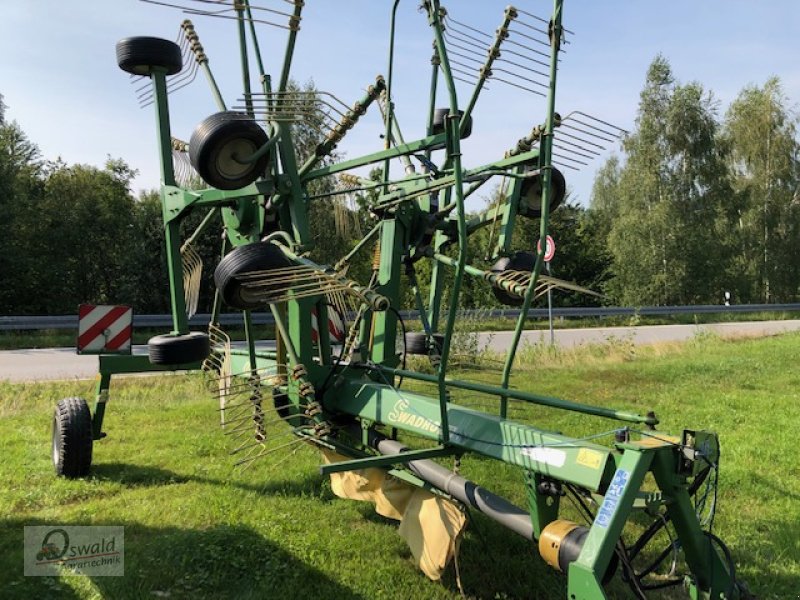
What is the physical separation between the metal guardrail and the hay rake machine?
15.1 ft

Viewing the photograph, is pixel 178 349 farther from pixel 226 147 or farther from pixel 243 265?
pixel 226 147

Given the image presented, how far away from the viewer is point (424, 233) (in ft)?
15.2

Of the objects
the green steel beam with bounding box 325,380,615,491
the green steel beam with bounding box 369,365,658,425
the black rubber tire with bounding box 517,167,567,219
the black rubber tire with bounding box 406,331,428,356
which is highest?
the black rubber tire with bounding box 517,167,567,219

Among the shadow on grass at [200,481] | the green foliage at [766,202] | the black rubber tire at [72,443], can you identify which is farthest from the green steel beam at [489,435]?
the green foliage at [766,202]

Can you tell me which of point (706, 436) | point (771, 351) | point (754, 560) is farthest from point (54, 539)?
point (771, 351)

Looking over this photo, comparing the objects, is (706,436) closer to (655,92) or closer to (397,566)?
(397,566)

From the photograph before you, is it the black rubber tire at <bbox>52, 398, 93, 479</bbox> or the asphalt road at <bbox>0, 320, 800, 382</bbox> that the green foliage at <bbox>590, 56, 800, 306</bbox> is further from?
the black rubber tire at <bbox>52, 398, 93, 479</bbox>

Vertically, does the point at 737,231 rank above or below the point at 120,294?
above

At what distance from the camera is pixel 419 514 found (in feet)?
11.9

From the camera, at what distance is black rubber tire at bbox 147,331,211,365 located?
4.02m

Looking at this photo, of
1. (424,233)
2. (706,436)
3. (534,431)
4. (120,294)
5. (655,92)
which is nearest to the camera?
(706,436)

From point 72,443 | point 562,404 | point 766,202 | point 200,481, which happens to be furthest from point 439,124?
point 766,202

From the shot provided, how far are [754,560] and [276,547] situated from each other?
9.63ft

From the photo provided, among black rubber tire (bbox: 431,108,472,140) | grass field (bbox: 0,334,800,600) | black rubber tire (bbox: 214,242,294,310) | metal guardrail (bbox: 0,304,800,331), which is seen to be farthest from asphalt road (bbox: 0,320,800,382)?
black rubber tire (bbox: 214,242,294,310)
